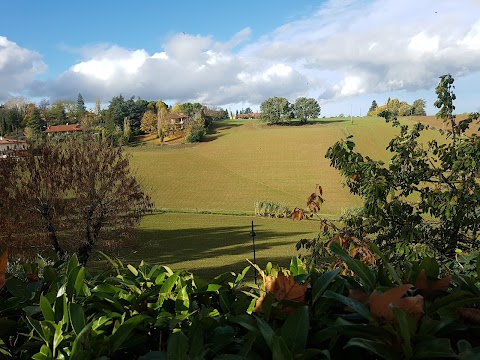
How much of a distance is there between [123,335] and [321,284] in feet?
1.58

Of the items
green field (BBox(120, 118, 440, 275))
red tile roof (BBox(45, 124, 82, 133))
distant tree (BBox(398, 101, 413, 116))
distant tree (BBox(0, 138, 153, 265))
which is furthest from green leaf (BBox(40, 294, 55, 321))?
red tile roof (BBox(45, 124, 82, 133))

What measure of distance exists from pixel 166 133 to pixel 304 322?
56.6 m

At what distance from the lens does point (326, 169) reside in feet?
136

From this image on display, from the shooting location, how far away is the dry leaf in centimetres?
92

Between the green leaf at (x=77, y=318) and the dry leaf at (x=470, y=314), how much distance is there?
0.84 m

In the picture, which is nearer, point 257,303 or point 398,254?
point 257,303

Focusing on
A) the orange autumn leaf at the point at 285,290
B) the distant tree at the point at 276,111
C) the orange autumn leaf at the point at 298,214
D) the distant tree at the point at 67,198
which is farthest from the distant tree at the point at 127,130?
the orange autumn leaf at the point at 285,290

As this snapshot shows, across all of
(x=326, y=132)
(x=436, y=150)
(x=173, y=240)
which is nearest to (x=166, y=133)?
(x=326, y=132)

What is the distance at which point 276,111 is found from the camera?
207ft

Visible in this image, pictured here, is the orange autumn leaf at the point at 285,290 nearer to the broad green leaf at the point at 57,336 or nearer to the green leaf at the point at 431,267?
the green leaf at the point at 431,267

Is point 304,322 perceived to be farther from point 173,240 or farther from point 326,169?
point 326,169

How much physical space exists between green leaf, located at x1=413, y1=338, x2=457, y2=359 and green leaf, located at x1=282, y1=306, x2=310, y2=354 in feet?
0.68

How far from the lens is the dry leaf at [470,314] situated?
36.0 inches

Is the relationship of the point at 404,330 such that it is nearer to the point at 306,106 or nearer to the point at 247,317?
the point at 247,317
